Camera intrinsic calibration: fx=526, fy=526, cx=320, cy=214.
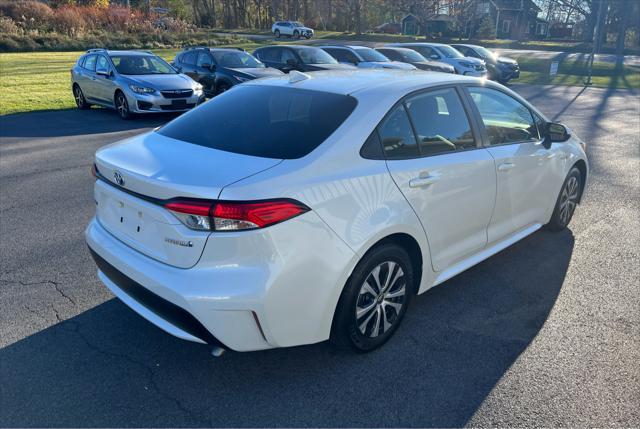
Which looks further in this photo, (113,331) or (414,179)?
(113,331)

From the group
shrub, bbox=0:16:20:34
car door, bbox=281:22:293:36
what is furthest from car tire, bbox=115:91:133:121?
car door, bbox=281:22:293:36

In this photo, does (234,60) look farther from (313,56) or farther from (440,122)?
(440,122)

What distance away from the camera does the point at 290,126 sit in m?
3.28

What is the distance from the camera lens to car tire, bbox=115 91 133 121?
12.4m

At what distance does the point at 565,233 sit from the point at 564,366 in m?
2.53

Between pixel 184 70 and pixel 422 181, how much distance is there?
543 inches

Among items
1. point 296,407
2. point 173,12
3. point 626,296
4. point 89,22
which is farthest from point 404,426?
point 173,12

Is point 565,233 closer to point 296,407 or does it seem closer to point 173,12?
point 296,407

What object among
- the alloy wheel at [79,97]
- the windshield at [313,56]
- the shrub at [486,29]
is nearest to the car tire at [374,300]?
the alloy wheel at [79,97]

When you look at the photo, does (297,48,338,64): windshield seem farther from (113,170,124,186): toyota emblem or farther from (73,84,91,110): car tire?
(113,170,124,186): toyota emblem

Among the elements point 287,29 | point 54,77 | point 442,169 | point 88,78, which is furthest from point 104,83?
point 287,29

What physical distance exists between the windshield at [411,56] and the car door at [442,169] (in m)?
17.5

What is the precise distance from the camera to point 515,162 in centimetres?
418

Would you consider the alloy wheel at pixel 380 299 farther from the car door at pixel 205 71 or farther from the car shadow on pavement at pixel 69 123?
the car door at pixel 205 71
